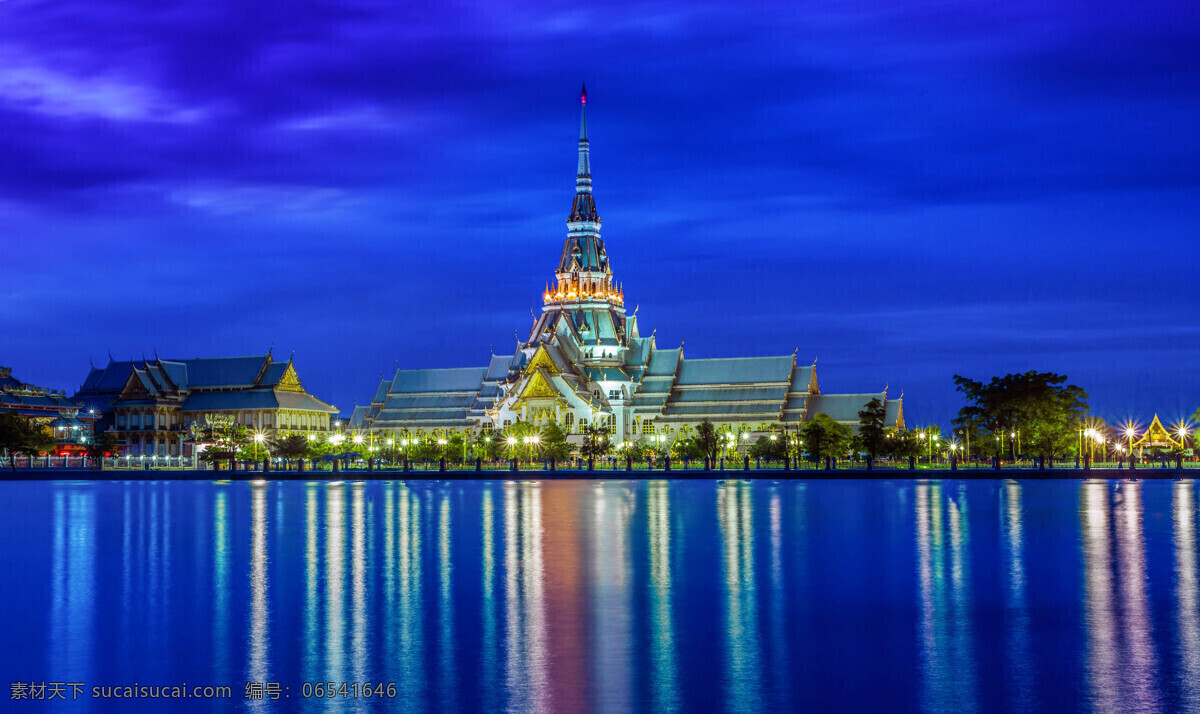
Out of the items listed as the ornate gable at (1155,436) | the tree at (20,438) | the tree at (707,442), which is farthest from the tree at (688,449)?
the tree at (20,438)

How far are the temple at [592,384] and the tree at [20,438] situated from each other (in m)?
30.9

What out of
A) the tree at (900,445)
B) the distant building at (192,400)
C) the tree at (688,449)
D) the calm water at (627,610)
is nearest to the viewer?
the calm water at (627,610)

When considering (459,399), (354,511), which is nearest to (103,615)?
(354,511)

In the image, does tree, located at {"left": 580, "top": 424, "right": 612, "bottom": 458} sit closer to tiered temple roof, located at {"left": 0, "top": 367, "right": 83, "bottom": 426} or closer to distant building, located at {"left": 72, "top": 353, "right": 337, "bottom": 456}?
distant building, located at {"left": 72, "top": 353, "right": 337, "bottom": 456}

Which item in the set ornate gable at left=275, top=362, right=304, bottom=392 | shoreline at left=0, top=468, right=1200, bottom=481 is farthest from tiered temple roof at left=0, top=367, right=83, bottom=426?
shoreline at left=0, top=468, right=1200, bottom=481

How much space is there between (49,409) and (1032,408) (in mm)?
88680

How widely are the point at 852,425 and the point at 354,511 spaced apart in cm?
7257

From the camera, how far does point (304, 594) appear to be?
21594 millimetres

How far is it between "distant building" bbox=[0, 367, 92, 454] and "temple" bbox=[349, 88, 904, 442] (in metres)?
26.3

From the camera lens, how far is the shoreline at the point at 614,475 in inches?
2758

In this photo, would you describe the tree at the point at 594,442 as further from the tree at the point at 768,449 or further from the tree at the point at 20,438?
the tree at the point at 20,438

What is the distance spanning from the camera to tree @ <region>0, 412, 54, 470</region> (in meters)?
99.2

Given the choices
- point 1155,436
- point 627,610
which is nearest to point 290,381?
point 1155,436

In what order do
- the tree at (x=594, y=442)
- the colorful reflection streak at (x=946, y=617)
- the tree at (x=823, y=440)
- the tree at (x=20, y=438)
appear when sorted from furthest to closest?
the tree at (x=20, y=438) → the tree at (x=594, y=442) → the tree at (x=823, y=440) → the colorful reflection streak at (x=946, y=617)
